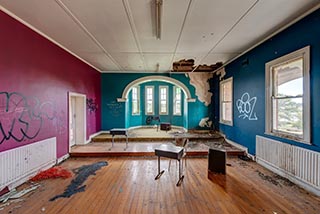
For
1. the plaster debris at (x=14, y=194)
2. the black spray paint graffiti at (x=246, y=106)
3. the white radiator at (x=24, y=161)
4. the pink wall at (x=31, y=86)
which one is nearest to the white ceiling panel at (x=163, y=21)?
the pink wall at (x=31, y=86)

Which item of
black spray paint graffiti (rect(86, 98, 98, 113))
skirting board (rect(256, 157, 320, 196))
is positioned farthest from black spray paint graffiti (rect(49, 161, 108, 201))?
skirting board (rect(256, 157, 320, 196))

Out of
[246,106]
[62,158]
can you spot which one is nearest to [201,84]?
[246,106]

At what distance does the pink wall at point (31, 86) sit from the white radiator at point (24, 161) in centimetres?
13

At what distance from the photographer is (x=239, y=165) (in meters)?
4.43

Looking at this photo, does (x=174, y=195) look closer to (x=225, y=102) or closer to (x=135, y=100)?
(x=225, y=102)

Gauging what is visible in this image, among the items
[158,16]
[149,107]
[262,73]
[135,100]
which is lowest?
[149,107]

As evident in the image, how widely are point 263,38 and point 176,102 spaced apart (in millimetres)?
6484

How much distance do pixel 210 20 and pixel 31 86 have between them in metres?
3.60

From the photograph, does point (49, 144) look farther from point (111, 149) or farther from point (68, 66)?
point (68, 66)

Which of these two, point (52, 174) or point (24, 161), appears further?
point (52, 174)

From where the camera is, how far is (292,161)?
3.37 m

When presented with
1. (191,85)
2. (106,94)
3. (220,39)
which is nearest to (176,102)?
(191,85)

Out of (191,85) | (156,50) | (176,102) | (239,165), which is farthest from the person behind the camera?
(176,102)

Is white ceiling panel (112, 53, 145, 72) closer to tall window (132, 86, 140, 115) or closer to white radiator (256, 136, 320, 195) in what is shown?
tall window (132, 86, 140, 115)
